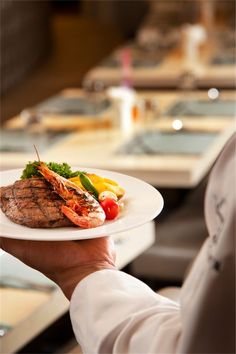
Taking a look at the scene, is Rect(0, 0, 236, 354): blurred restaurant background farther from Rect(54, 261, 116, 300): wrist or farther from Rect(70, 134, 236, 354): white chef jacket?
Rect(70, 134, 236, 354): white chef jacket

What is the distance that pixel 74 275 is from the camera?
56.4 inches

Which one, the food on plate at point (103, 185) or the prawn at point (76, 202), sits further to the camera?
the food on plate at point (103, 185)

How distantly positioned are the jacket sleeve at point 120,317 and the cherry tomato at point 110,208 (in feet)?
0.44

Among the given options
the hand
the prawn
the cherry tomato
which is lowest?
the hand

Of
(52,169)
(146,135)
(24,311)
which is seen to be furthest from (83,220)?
(146,135)

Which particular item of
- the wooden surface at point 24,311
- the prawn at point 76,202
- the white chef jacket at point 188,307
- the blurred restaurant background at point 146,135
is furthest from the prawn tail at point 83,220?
the wooden surface at point 24,311

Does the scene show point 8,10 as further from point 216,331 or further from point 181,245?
point 216,331

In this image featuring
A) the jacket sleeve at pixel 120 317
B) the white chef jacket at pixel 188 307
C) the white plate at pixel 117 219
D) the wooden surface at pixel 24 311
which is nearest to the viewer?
the white chef jacket at pixel 188 307

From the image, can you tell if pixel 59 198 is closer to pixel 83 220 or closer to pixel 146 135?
pixel 83 220

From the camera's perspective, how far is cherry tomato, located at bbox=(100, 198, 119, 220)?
152 cm

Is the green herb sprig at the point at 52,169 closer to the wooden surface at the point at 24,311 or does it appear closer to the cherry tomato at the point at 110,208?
the cherry tomato at the point at 110,208

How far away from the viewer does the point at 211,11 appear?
280 inches

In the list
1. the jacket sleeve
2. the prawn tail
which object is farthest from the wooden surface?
the jacket sleeve

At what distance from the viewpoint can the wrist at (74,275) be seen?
1425 mm
